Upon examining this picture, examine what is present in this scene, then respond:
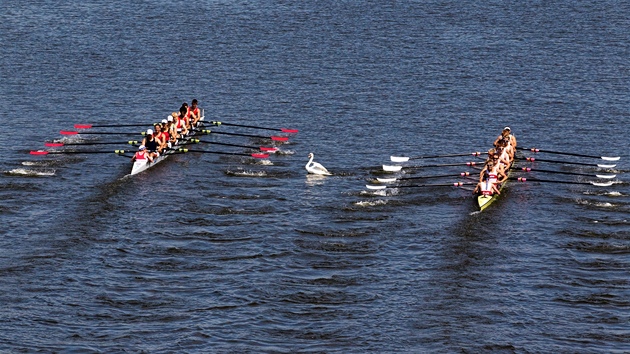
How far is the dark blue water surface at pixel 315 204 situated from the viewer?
42000 mm

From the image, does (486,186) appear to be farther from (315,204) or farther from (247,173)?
(247,173)

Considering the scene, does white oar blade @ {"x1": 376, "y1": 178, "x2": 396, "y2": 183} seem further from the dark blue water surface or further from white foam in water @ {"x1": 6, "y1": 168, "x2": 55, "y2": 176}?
white foam in water @ {"x1": 6, "y1": 168, "x2": 55, "y2": 176}

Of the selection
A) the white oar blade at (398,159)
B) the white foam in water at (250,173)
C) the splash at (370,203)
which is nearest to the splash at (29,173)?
the white foam in water at (250,173)

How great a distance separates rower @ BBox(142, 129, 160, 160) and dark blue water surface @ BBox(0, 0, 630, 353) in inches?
48.0

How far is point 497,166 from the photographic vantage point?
57531 millimetres

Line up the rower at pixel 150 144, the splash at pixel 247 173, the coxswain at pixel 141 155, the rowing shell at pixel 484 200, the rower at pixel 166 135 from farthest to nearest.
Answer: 1. the rower at pixel 166 135
2. the rower at pixel 150 144
3. the splash at pixel 247 173
4. the coxswain at pixel 141 155
5. the rowing shell at pixel 484 200

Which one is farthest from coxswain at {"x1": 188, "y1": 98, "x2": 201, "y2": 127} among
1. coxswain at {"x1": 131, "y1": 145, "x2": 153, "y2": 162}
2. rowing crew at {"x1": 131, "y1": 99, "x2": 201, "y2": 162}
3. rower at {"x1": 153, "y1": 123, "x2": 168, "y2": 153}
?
coxswain at {"x1": 131, "y1": 145, "x2": 153, "y2": 162}

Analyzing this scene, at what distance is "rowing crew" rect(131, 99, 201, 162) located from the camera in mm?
61594

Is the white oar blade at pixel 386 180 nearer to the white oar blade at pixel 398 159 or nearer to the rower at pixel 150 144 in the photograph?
the white oar blade at pixel 398 159

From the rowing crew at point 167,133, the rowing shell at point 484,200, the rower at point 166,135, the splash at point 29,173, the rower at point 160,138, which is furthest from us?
the rower at point 166,135

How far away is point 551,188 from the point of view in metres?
60.1

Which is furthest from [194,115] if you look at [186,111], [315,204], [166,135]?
[315,204]

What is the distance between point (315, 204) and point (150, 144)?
11309 millimetres

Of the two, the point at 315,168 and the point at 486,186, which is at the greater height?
the point at 315,168
